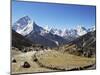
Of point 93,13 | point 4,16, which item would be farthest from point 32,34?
point 93,13

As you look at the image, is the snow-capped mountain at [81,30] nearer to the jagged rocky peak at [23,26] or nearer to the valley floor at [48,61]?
the valley floor at [48,61]

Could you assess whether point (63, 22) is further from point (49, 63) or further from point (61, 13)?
point (49, 63)

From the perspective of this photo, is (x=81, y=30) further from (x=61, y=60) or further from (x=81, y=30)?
(x=61, y=60)

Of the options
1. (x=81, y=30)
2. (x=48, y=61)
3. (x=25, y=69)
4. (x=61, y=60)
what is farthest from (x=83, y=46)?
(x=25, y=69)

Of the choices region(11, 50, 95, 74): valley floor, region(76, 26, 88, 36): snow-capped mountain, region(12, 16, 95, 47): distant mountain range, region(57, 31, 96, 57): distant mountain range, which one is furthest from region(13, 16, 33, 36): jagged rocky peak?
region(76, 26, 88, 36): snow-capped mountain

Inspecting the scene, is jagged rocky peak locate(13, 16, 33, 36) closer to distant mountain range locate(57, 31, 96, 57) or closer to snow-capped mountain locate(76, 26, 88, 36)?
distant mountain range locate(57, 31, 96, 57)

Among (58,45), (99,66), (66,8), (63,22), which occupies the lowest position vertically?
(99,66)

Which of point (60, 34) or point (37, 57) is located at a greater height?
point (60, 34)
